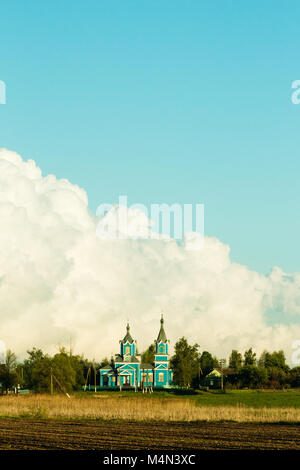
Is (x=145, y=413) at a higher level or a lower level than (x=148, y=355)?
A: lower

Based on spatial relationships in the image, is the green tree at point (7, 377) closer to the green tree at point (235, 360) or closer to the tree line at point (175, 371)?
the tree line at point (175, 371)

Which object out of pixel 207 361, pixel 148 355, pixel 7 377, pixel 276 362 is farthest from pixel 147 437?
pixel 207 361

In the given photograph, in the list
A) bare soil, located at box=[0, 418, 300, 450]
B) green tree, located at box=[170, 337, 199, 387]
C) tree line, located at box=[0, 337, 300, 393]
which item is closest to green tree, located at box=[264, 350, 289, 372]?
tree line, located at box=[0, 337, 300, 393]

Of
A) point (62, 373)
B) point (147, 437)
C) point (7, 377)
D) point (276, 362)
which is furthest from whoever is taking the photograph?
point (276, 362)

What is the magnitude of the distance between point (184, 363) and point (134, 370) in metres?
12.1

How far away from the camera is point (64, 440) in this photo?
95.2 feet

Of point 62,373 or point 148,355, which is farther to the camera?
point 148,355

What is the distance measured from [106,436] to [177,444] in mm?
5208

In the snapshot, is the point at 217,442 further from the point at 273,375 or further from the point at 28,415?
the point at 273,375

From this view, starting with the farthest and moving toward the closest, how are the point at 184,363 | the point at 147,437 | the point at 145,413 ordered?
the point at 184,363, the point at 145,413, the point at 147,437

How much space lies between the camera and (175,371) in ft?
397

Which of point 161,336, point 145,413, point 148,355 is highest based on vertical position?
point 161,336

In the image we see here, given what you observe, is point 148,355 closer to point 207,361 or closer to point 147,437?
point 207,361
